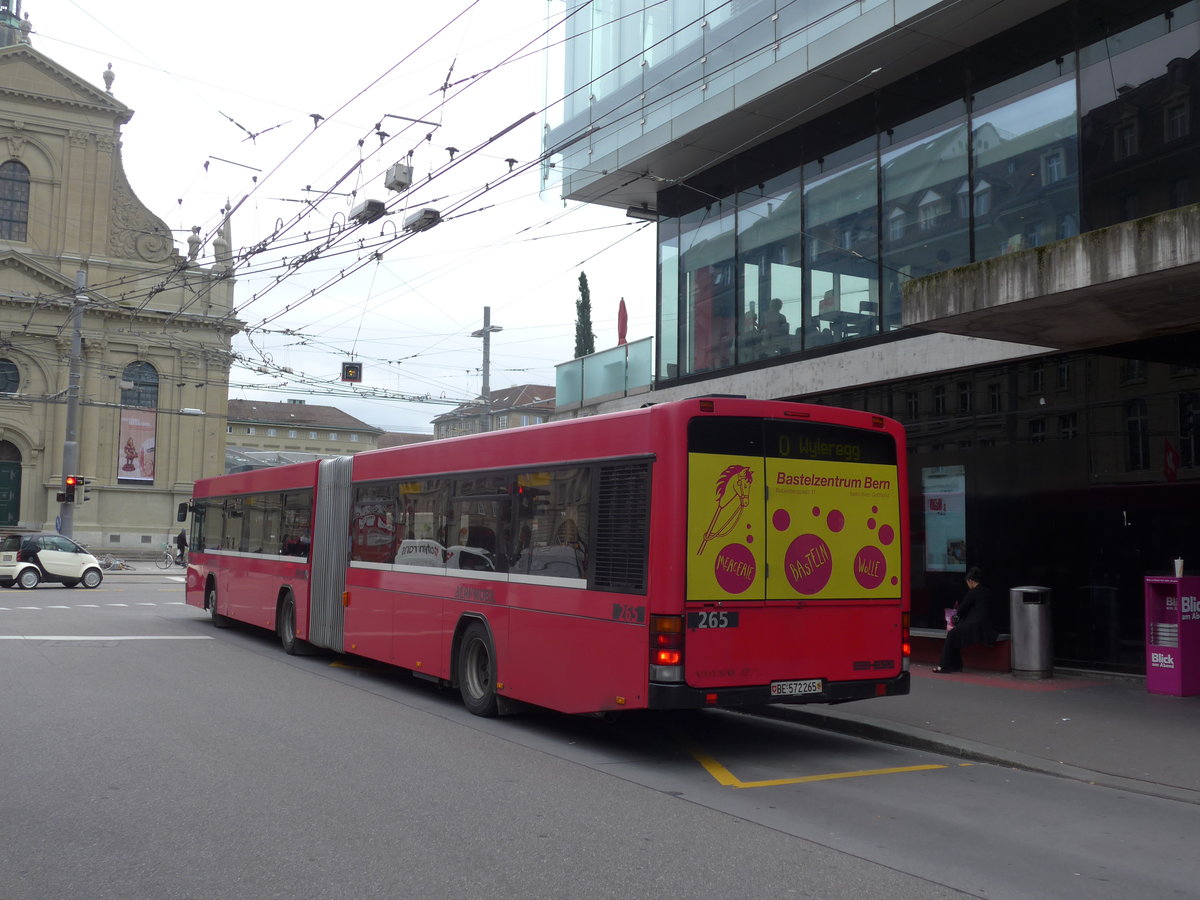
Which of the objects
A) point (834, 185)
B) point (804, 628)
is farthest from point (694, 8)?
point (804, 628)

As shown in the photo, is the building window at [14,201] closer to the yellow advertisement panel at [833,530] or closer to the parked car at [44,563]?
the parked car at [44,563]

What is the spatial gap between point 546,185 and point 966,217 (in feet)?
29.3

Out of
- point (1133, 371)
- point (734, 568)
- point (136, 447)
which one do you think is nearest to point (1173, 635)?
point (1133, 371)

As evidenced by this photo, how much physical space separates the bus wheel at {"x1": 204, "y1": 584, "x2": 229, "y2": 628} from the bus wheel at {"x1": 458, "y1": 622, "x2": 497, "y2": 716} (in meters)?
10.6

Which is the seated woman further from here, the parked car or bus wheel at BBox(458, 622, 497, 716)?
the parked car

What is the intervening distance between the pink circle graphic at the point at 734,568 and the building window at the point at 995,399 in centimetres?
691

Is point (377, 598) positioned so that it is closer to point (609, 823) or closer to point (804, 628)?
point (804, 628)

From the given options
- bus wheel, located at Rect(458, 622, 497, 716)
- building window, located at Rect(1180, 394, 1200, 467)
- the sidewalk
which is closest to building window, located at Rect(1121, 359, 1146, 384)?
building window, located at Rect(1180, 394, 1200, 467)

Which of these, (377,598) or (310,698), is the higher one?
(377,598)

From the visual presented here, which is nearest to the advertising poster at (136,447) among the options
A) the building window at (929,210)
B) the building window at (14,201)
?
the building window at (14,201)

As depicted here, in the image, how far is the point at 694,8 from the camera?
17578 millimetres

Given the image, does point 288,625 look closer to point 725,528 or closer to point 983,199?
point 725,528

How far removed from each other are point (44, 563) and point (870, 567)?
28.8m

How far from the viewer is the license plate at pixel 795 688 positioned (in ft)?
28.5
